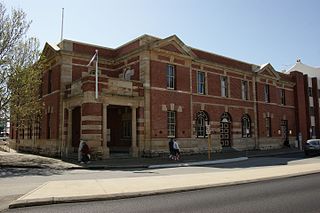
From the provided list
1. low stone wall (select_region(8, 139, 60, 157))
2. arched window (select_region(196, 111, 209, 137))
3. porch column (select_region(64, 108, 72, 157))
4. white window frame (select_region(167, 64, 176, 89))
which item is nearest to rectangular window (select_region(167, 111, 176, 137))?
white window frame (select_region(167, 64, 176, 89))

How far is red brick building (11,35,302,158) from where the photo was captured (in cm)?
2372

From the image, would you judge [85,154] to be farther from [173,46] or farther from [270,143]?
[270,143]

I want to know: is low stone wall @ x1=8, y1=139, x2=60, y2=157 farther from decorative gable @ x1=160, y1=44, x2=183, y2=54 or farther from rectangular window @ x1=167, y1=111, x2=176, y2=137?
decorative gable @ x1=160, y1=44, x2=183, y2=54

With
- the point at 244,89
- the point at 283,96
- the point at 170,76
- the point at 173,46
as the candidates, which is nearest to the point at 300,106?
the point at 283,96

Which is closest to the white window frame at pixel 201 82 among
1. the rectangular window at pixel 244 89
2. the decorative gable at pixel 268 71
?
the rectangular window at pixel 244 89

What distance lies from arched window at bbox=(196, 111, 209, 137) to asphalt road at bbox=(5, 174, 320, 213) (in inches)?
718

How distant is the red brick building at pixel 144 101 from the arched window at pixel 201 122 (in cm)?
9

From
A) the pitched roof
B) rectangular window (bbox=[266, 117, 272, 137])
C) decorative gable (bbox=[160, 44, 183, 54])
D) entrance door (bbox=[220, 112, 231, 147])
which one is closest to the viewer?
decorative gable (bbox=[160, 44, 183, 54])

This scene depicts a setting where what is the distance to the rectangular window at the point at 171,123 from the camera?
26.6 m

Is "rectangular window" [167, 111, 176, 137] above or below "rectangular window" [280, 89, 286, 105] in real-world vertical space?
below

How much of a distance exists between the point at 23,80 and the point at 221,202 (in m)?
17.6

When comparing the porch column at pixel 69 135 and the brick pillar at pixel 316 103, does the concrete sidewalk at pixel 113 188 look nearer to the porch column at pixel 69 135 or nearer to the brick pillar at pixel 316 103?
the porch column at pixel 69 135

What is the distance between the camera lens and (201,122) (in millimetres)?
29562

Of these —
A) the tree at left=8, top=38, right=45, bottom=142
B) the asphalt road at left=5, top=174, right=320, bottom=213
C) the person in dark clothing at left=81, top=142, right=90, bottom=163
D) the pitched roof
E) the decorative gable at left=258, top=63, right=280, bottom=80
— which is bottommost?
the asphalt road at left=5, top=174, right=320, bottom=213
